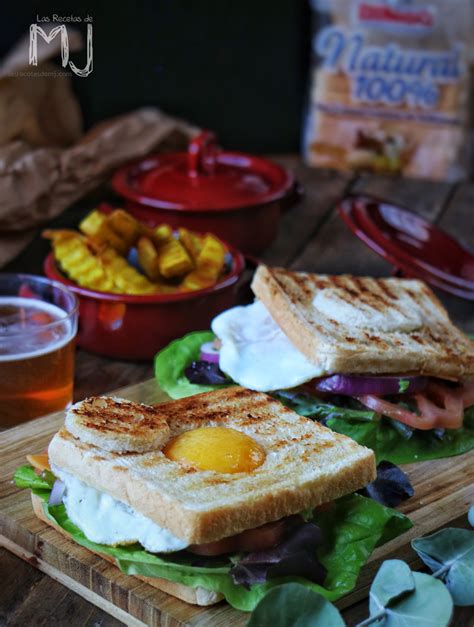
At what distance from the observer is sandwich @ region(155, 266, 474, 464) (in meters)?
2.82

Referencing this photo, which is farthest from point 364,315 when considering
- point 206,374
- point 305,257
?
point 305,257

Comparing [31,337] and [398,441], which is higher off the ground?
[31,337]

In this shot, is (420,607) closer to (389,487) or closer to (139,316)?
(389,487)

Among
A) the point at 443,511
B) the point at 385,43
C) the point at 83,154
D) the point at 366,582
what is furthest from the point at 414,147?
the point at 366,582

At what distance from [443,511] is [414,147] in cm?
316

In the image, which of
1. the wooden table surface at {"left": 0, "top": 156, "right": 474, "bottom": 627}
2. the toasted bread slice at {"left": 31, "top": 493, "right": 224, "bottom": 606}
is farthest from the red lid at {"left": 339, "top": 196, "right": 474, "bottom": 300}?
the toasted bread slice at {"left": 31, "top": 493, "right": 224, "bottom": 606}

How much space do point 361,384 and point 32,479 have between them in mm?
968

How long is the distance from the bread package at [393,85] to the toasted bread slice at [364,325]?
82.2 inches

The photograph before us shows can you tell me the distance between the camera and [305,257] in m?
4.32

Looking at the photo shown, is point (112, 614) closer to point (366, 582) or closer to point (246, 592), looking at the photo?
point (246, 592)

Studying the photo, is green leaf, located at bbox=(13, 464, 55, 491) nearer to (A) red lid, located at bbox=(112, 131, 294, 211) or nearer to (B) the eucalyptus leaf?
(B) the eucalyptus leaf

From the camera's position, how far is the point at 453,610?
2.08 metres

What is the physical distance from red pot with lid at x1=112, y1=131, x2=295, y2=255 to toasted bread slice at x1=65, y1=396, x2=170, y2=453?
1.67m

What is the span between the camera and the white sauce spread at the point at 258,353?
9.27 feet
